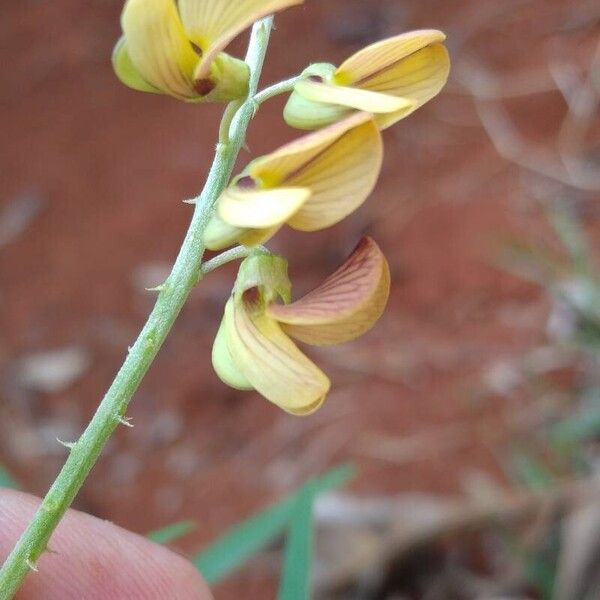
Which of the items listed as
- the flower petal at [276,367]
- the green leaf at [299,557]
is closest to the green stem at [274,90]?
the flower petal at [276,367]

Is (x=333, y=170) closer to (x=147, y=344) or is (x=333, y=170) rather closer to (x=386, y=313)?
(x=147, y=344)

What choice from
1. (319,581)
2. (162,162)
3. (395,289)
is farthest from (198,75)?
Answer: (162,162)

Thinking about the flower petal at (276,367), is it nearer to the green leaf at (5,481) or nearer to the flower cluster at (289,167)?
the flower cluster at (289,167)

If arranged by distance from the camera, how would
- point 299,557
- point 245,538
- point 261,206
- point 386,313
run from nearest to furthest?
point 261,206
point 299,557
point 245,538
point 386,313

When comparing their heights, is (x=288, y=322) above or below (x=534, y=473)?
above

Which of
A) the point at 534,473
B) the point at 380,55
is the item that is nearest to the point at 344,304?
the point at 380,55
